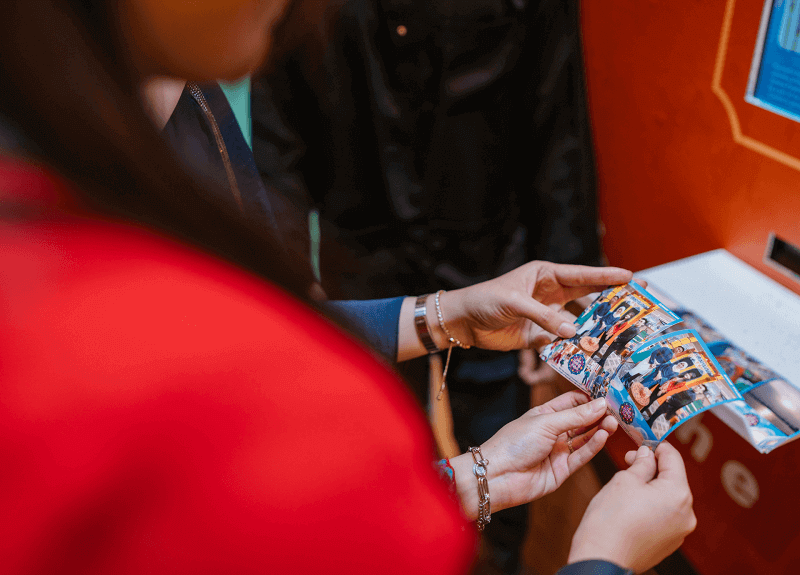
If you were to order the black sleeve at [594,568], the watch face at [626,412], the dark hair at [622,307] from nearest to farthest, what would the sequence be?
the black sleeve at [594,568] < the watch face at [626,412] < the dark hair at [622,307]

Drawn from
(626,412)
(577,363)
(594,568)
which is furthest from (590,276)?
(594,568)

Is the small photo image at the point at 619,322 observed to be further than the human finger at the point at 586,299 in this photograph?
No

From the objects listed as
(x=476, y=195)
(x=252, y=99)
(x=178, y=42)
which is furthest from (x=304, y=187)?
(x=178, y=42)

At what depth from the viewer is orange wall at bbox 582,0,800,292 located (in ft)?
3.38

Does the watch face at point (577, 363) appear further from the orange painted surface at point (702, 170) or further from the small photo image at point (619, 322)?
the orange painted surface at point (702, 170)

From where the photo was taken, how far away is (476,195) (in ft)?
5.04

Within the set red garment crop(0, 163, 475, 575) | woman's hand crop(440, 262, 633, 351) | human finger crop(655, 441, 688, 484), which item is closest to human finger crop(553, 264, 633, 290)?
woman's hand crop(440, 262, 633, 351)

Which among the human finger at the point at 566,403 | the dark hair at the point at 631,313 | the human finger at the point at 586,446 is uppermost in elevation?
the dark hair at the point at 631,313

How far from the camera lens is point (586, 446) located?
1.00m

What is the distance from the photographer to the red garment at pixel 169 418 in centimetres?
37

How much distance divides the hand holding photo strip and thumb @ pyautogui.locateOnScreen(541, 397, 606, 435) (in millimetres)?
32

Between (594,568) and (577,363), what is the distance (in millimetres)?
412

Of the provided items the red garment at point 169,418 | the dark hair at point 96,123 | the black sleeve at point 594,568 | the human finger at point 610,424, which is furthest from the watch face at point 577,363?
the dark hair at point 96,123

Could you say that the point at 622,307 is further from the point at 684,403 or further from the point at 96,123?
the point at 96,123
